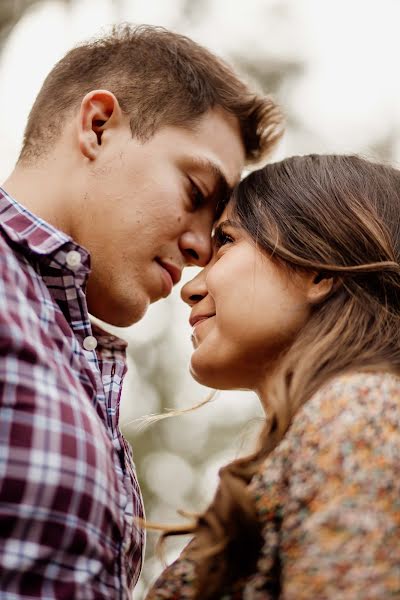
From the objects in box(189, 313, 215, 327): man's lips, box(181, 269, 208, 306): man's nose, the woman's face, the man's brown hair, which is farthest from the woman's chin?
the man's brown hair

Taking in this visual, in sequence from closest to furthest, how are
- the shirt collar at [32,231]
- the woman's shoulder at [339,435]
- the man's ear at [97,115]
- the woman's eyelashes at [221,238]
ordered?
the woman's shoulder at [339,435], the shirt collar at [32,231], the woman's eyelashes at [221,238], the man's ear at [97,115]

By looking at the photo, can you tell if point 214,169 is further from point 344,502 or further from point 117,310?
point 344,502

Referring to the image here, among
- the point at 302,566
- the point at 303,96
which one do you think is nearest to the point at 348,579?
the point at 302,566

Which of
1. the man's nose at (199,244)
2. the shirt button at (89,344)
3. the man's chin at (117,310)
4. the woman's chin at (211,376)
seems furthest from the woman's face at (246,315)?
the shirt button at (89,344)

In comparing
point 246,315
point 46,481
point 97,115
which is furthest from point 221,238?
point 46,481

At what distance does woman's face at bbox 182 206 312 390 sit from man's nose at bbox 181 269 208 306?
96 millimetres

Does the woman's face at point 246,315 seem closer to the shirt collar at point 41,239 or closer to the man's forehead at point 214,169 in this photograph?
the man's forehead at point 214,169

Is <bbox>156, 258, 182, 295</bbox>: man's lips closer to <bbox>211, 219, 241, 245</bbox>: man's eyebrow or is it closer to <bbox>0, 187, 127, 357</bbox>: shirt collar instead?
<bbox>211, 219, 241, 245</bbox>: man's eyebrow

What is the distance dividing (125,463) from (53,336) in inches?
17.7

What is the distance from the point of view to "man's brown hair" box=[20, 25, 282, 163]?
2762 millimetres

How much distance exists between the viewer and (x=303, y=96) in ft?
25.8

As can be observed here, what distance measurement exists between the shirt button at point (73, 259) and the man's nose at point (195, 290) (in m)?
0.55

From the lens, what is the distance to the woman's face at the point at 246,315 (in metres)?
2.28

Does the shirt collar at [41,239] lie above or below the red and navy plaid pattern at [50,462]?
above
